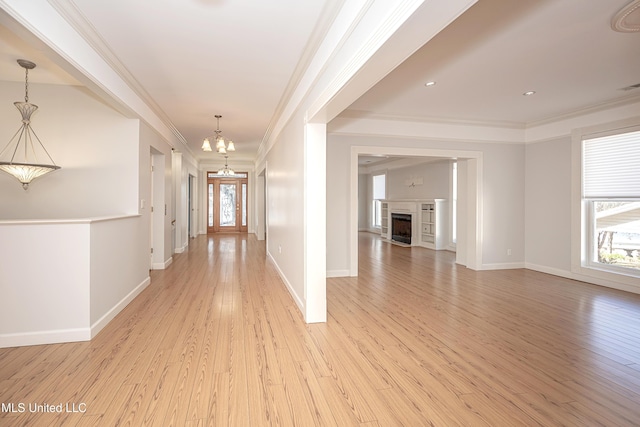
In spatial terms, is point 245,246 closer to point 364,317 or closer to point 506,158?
point 364,317

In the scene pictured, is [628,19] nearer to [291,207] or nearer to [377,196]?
[291,207]

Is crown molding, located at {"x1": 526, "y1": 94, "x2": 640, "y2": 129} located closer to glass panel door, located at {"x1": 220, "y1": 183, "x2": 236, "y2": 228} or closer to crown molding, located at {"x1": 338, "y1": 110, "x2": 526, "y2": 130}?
crown molding, located at {"x1": 338, "y1": 110, "x2": 526, "y2": 130}

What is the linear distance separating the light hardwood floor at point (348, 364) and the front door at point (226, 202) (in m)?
7.92

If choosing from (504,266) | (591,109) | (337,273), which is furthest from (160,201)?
(591,109)

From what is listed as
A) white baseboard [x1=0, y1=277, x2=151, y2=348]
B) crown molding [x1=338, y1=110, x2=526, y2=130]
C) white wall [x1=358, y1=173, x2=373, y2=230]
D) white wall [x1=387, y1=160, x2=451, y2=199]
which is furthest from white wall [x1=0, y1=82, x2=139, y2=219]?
white wall [x1=358, y1=173, x2=373, y2=230]

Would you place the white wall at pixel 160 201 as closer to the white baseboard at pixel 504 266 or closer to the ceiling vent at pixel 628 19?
the ceiling vent at pixel 628 19

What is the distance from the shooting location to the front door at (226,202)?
1202 centimetres

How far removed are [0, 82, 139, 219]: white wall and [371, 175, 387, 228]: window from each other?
946 cm

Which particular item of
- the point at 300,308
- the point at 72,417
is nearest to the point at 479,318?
the point at 300,308

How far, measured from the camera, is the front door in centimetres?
1202

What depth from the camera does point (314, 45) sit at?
A: 9.56 ft

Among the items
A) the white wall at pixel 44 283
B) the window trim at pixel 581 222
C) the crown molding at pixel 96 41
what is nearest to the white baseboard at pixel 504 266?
the window trim at pixel 581 222

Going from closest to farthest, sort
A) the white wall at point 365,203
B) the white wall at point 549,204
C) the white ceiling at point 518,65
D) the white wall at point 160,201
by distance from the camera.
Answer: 1. the white ceiling at point 518,65
2. the white wall at point 160,201
3. the white wall at point 549,204
4. the white wall at point 365,203

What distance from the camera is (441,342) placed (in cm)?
288
